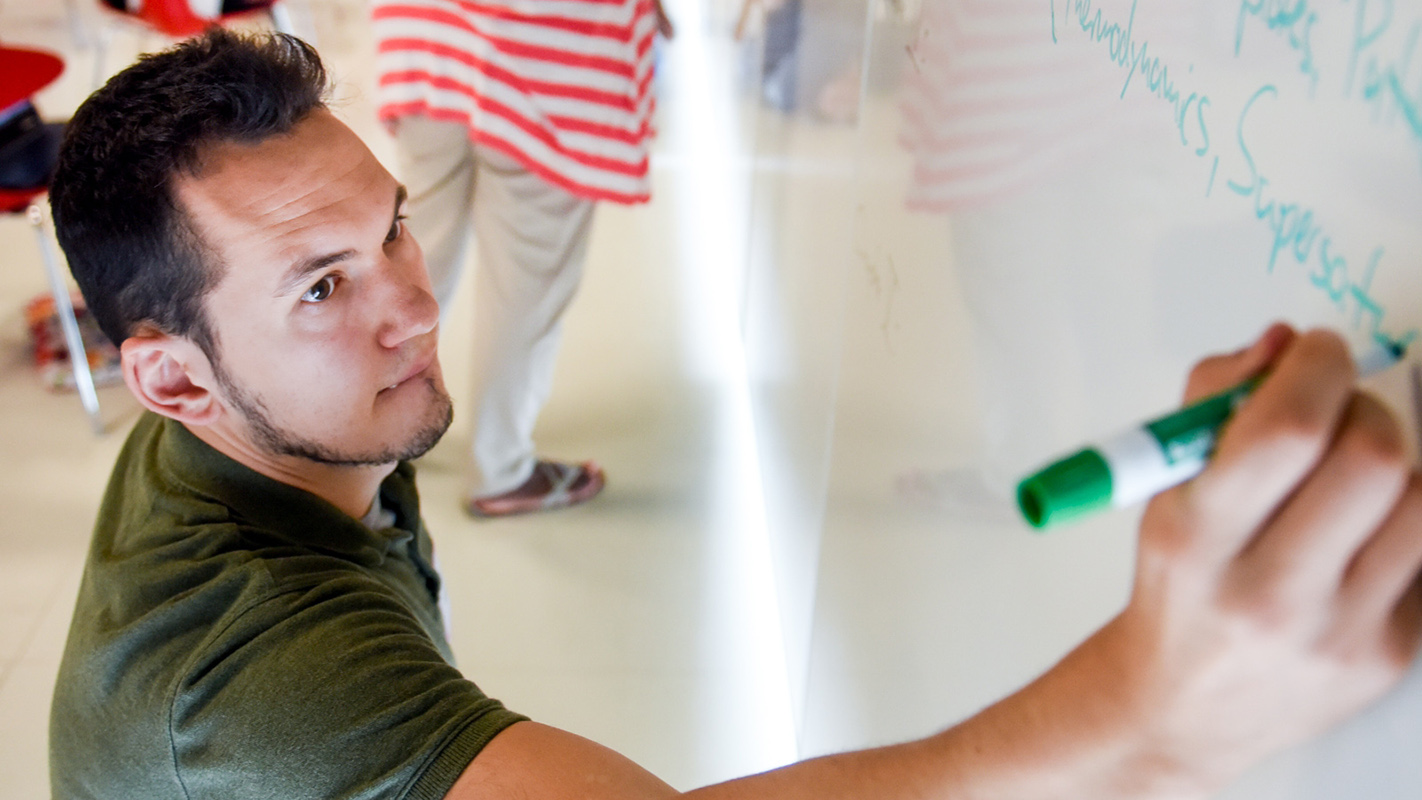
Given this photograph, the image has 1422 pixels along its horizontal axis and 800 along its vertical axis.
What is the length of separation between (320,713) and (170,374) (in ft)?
1.46

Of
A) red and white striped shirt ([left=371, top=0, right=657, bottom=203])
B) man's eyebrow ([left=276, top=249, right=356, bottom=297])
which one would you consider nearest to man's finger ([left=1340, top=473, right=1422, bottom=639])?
man's eyebrow ([left=276, top=249, right=356, bottom=297])

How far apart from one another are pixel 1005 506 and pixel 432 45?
1.47 meters

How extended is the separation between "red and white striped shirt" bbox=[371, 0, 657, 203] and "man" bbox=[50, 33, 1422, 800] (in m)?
0.66

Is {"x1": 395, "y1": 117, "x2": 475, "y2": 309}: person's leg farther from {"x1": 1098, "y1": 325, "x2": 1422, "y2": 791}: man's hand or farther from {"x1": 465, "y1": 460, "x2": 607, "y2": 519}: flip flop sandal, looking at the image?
{"x1": 1098, "y1": 325, "x2": 1422, "y2": 791}: man's hand

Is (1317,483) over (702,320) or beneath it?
over

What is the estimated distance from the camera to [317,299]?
101cm

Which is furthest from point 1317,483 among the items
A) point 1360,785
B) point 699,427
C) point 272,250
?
point 699,427

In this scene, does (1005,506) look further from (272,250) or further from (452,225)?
(452,225)

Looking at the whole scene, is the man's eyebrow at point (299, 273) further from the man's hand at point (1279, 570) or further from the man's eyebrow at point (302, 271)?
the man's hand at point (1279, 570)

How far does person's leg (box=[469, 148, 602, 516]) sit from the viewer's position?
6.36 feet

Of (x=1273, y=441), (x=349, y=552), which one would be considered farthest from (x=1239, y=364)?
(x=349, y=552)

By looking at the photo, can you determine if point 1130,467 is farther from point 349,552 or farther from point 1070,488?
point 349,552

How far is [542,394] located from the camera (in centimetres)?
219

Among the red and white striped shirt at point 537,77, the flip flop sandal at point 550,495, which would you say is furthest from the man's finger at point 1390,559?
the flip flop sandal at point 550,495
